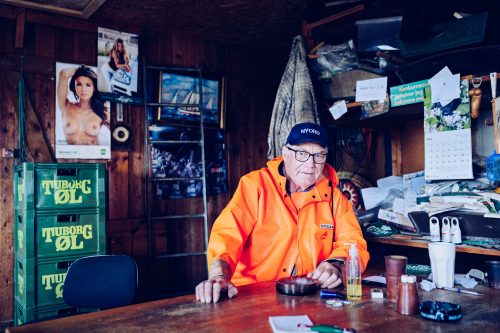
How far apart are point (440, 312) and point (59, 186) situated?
2640 mm

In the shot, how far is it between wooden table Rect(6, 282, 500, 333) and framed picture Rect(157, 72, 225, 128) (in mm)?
2821

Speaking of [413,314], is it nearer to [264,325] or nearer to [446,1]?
[264,325]

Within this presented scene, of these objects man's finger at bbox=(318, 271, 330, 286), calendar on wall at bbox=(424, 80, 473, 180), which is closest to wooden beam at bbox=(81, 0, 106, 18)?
calendar on wall at bbox=(424, 80, 473, 180)

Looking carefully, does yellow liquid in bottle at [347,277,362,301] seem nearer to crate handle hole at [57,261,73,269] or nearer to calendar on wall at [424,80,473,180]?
calendar on wall at [424,80,473,180]

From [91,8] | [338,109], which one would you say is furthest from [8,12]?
[338,109]

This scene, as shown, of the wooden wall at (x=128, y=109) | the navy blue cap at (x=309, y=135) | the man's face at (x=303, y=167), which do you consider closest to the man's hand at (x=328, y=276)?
the man's face at (x=303, y=167)

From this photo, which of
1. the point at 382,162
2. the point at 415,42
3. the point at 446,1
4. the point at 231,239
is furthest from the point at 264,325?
the point at 382,162

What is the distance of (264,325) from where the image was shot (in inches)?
52.6

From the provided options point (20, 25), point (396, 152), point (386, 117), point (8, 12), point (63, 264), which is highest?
point (8, 12)

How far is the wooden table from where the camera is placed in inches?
51.8

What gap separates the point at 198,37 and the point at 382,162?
7.41 feet

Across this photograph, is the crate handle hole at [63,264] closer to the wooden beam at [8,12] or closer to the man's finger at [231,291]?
the man's finger at [231,291]

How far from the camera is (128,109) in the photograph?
4.10m

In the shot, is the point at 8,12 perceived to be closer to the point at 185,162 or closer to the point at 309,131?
the point at 185,162
